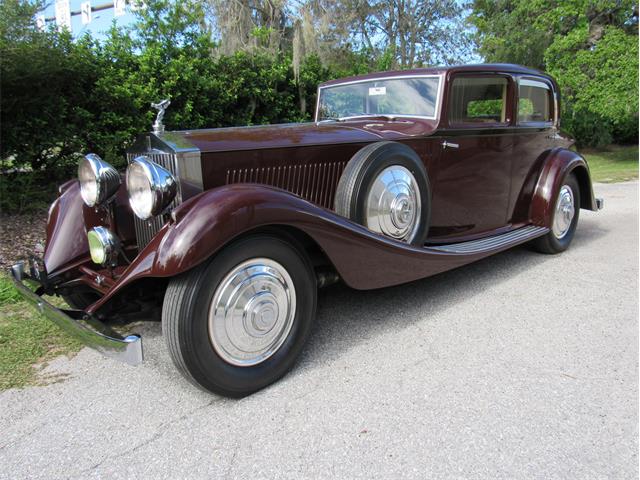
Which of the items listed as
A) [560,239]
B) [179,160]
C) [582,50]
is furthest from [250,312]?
[582,50]

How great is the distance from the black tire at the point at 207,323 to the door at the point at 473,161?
1.66 m

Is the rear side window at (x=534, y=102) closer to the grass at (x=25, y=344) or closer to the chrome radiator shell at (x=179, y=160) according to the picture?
the chrome radiator shell at (x=179, y=160)

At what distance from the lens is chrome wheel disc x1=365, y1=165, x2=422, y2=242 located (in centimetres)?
281

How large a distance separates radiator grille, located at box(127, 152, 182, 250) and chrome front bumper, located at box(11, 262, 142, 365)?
65 centimetres

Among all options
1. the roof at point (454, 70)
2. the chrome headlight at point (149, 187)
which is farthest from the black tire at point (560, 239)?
the chrome headlight at point (149, 187)

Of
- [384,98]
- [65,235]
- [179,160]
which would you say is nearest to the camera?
[179,160]

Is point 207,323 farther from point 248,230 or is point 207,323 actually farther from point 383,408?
point 383,408

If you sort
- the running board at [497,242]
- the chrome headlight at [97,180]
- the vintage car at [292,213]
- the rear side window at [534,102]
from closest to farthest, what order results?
the vintage car at [292,213] → the chrome headlight at [97,180] → the running board at [497,242] → the rear side window at [534,102]

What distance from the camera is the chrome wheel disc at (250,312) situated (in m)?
2.10

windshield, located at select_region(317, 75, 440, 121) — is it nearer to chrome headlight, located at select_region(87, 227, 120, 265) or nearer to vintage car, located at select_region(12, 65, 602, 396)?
vintage car, located at select_region(12, 65, 602, 396)

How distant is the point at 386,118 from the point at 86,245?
2339mm

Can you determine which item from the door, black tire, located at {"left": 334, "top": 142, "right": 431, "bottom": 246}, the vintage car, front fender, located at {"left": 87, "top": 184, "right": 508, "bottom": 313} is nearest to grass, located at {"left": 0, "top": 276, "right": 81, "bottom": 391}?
the vintage car

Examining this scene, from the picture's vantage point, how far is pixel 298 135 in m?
2.99

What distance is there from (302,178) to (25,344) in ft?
6.32
